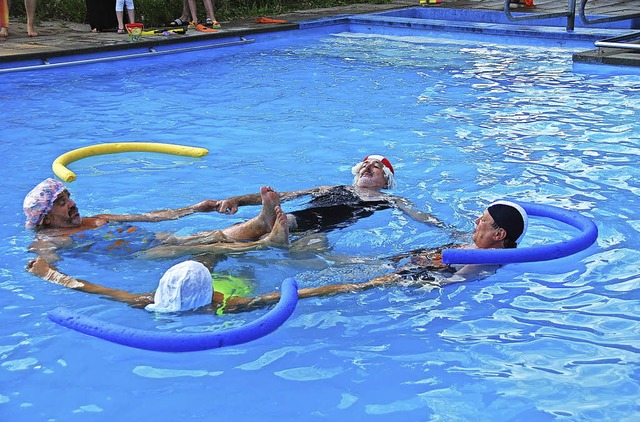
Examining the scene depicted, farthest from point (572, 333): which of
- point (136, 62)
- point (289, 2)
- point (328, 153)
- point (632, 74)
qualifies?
point (289, 2)

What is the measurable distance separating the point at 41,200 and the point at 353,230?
237cm

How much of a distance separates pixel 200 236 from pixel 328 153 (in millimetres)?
3401

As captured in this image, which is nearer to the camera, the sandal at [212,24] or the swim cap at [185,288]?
the swim cap at [185,288]

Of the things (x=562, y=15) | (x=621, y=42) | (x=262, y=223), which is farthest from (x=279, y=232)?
(x=562, y=15)

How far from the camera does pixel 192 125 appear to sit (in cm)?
1060

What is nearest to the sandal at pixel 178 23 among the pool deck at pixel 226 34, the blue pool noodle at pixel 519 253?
the pool deck at pixel 226 34

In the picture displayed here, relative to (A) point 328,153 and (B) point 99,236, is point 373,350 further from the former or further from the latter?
(A) point 328,153

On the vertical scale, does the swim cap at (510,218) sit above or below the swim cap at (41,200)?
below

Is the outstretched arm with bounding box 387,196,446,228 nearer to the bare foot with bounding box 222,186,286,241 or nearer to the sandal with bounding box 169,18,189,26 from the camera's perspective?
the bare foot with bounding box 222,186,286,241

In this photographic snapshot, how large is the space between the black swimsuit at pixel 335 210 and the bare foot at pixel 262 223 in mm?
474

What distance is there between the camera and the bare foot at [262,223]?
19.7ft

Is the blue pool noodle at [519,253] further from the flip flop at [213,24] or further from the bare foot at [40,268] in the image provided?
the flip flop at [213,24]

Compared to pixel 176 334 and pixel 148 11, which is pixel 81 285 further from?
pixel 148 11

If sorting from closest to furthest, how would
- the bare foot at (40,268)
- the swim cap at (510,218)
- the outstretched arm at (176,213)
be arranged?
the swim cap at (510,218)
the bare foot at (40,268)
the outstretched arm at (176,213)
